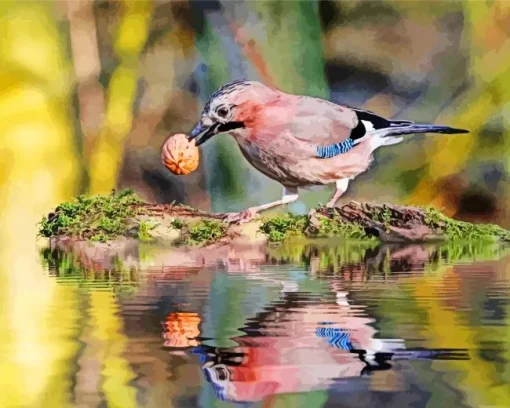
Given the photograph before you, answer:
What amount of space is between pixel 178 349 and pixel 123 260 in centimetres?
53

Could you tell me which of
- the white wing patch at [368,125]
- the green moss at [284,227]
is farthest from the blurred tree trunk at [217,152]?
the white wing patch at [368,125]

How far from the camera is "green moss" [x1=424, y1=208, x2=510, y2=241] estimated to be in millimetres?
1923

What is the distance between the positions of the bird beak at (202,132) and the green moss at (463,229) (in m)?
0.61

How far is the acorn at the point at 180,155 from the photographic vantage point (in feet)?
6.51

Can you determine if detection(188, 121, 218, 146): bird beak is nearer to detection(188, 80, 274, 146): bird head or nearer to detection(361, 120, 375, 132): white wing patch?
detection(188, 80, 274, 146): bird head

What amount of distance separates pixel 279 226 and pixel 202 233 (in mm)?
201

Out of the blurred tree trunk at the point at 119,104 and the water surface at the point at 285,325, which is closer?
the water surface at the point at 285,325

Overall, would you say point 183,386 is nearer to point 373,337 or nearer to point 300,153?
point 373,337

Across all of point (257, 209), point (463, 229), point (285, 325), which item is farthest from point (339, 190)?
point (285, 325)

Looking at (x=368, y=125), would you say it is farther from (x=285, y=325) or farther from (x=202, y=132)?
(x=285, y=325)

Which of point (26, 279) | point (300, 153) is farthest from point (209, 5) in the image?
point (26, 279)

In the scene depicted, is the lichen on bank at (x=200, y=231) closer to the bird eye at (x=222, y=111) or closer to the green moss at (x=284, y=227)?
the green moss at (x=284, y=227)

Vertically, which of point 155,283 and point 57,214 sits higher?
point 57,214

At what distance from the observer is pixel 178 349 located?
1.38 meters
